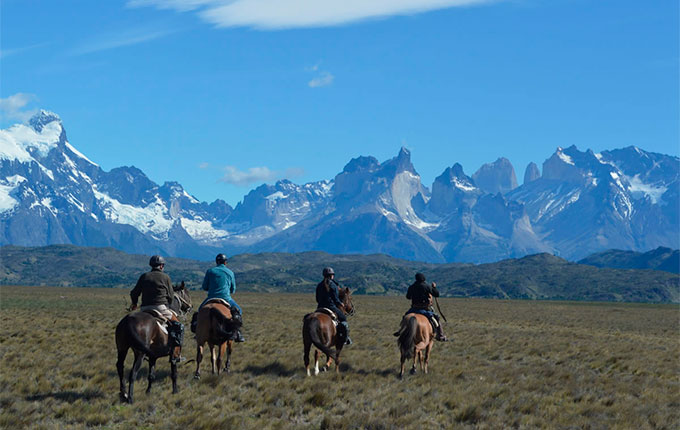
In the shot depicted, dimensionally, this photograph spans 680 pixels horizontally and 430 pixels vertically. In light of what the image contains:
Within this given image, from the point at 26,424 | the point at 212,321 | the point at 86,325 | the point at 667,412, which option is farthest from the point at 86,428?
the point at 86,325

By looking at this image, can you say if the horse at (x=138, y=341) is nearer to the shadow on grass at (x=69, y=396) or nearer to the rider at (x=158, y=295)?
the rider at (x=158, y=295)

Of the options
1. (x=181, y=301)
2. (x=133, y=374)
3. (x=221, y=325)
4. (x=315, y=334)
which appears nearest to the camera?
(x=133, y=374)

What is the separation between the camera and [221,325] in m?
18.5

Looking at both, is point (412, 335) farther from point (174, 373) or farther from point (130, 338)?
point (130, 338)

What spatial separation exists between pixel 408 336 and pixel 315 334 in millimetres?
2709

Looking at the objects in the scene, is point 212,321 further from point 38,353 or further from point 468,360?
point 468,360

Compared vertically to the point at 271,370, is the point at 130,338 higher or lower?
higher

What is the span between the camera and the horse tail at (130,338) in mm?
15445

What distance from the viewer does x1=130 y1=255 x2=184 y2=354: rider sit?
1675 centimetres

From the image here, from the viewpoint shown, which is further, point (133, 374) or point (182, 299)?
point (182, 299)

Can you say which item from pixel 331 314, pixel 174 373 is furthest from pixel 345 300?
pixel 174 373

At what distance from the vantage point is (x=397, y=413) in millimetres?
15297

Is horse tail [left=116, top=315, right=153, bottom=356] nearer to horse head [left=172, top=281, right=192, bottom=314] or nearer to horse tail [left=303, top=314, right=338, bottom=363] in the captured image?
horse tail [left=303, top=314, right=338, bottom=363]

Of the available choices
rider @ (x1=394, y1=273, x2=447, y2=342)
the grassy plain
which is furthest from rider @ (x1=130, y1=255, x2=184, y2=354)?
rider @ (x1=394, y1=273, x2=447, y2=342)
